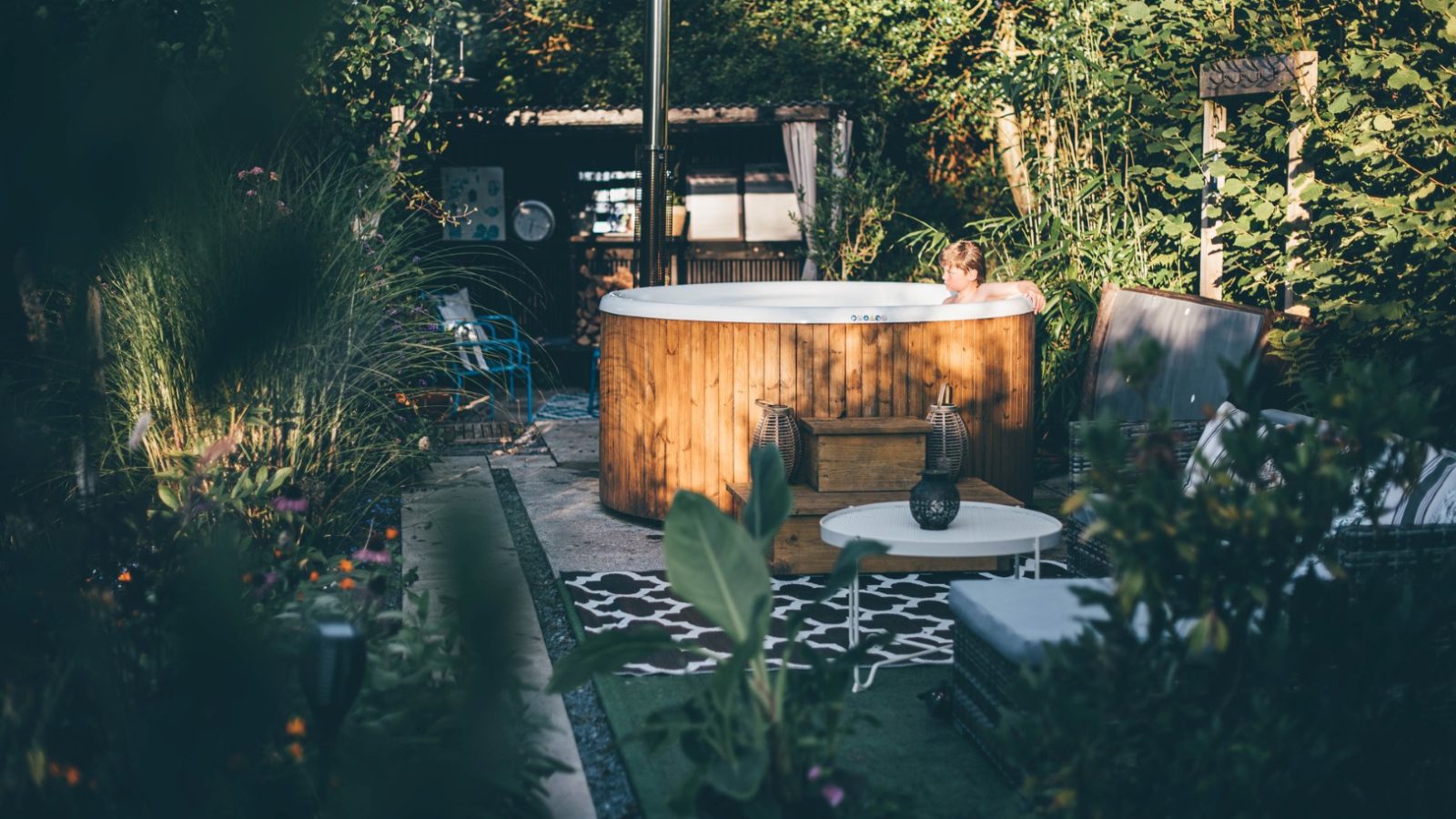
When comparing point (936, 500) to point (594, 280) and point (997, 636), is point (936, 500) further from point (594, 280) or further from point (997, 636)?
point (594, 280)

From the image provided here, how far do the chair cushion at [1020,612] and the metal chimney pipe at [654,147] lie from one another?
456 cm

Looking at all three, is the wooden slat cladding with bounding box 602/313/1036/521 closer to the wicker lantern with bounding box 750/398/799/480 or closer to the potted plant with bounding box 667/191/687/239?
the wicker lantern with bounding box 750/398/799/480

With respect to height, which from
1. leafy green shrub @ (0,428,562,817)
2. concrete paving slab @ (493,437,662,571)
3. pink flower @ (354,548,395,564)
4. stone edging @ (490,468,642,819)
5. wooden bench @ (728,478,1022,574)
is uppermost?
leafy green shrub @ (0,428,562,817)

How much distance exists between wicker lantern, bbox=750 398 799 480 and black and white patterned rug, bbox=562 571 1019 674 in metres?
0.60

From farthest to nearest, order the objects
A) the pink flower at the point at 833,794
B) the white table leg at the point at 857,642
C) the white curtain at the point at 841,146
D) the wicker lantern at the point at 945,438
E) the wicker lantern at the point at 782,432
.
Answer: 1. the white curtain at the point at 841,146
2. the wicker lantern at the point at 945,438
3. the wicker lantern at the point at 782,432
4. the white table leg at the point at 857,642
5. the pink flower at the point at 833,794

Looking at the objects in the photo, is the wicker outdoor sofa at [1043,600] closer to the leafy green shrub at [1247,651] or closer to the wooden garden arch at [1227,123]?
the leafy green shrub at [1247,651]

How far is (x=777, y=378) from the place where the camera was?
565 centimetres

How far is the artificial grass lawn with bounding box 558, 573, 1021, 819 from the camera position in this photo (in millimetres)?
3000

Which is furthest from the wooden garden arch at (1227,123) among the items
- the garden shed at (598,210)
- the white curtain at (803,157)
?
the garden shed at (598,210)

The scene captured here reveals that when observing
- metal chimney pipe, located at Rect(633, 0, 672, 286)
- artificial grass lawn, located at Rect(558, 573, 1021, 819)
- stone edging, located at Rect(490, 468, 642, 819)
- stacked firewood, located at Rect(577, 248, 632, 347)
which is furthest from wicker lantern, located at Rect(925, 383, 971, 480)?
stacked firewood, located at Rect(577, 248, 632, 347)

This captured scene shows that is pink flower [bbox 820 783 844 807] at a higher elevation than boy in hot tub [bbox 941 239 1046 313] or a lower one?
lower

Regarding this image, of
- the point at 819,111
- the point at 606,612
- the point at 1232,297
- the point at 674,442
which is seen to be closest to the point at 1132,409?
the point at 1232,297

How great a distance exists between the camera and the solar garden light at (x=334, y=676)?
6.49ft

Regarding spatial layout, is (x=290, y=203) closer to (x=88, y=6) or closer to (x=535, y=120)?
(x=88, y=6)
